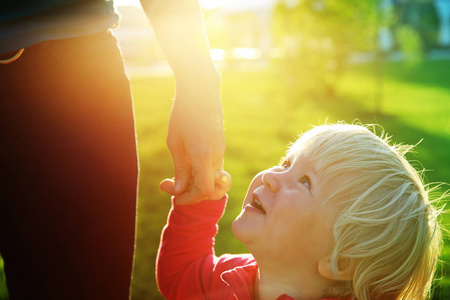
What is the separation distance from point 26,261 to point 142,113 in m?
9.34

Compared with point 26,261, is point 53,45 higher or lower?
higher

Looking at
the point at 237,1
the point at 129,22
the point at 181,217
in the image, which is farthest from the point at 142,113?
the point at 237,1

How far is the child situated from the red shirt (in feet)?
0.53

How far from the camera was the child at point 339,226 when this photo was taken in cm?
146

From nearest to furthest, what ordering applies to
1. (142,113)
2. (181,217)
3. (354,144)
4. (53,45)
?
(53,45), (354,144), (181,217), (142,113)

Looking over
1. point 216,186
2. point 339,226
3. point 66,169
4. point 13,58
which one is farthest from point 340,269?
point 13,58

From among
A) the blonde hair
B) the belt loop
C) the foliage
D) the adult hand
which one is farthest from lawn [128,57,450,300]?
the belt loop

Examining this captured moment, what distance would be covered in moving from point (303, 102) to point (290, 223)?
779 cm

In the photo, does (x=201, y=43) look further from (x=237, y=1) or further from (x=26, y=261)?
(x=237, y=1)

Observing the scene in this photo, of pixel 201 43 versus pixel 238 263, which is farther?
pixel 238 263

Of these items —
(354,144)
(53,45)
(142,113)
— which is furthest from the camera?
(142,113)

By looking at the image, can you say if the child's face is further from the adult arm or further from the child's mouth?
the adult arm

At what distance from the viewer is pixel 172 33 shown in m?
1.61

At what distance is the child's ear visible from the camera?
4.86 feet
